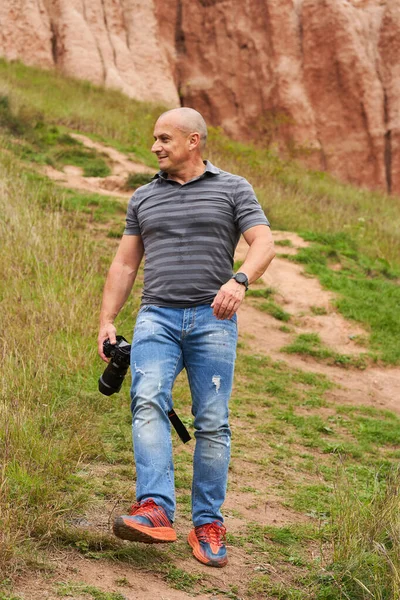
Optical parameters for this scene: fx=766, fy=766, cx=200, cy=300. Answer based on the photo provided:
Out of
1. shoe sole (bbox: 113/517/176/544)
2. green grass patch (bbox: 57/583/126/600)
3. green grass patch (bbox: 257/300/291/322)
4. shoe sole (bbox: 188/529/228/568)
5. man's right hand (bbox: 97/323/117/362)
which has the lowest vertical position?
green grass patch (bbox: 257/300/291/322)

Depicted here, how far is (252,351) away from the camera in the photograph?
27.1 ft

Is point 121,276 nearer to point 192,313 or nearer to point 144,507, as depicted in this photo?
point 192,313

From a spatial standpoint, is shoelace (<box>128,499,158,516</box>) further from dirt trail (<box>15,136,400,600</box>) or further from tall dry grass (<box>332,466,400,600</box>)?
tall dry grass (<box>332,466,400,600</box>)

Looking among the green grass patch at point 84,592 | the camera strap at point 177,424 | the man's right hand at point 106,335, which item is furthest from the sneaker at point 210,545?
the man's right hand at point 106,335

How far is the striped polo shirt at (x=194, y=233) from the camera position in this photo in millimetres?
3688

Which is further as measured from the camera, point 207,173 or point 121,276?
point 121,276

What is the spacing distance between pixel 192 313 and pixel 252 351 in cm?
470

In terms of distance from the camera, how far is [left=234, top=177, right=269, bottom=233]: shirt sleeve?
3715mm

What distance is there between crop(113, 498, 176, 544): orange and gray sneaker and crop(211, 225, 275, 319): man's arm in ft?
2.91

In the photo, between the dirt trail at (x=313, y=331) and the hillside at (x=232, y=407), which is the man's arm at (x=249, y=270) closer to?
the hillside at (x=232, y=407)

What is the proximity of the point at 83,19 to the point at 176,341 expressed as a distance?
18.7m

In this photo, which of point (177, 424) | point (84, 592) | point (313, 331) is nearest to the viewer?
point (84, 592)

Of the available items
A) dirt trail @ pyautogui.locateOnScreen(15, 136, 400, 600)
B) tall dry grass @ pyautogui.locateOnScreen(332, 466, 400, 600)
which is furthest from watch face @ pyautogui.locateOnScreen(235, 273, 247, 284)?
dirt trail @ pyautogui.locateOnScreen(15, 136, 400, 600)

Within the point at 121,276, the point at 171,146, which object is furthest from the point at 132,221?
the point at 171,146
